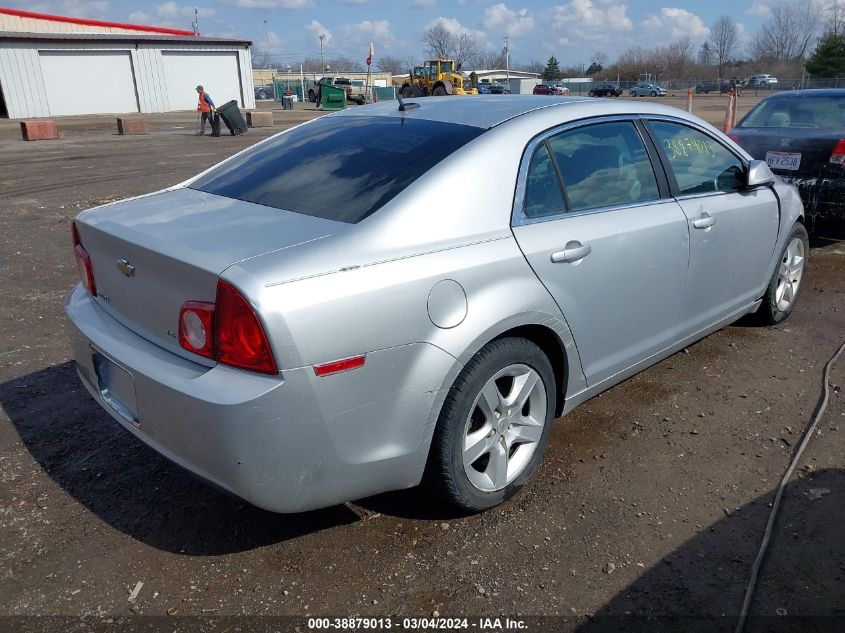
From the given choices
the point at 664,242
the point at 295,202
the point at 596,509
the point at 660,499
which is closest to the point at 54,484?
the point at 295,202

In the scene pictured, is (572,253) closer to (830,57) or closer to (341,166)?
(341,166)

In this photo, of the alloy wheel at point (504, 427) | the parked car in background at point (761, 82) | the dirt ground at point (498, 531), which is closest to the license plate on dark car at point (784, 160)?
the dirt ground at point (498, 531)

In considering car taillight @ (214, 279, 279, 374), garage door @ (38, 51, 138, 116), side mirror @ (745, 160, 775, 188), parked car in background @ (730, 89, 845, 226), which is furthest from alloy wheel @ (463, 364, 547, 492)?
garage door @ (38, 51, 138, 116)

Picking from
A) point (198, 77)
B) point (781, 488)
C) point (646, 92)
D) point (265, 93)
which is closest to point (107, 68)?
point (198, 77)

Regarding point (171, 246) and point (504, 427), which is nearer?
point (171, 246)

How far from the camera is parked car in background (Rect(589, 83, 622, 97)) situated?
60.4m

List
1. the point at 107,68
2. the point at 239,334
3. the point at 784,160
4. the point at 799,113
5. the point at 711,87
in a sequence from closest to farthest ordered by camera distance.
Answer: the point at 239,334 < the point at 784,160 < the point at 799,113 < the point at 107,68 < the point at 711,87

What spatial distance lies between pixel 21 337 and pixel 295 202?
3.16m

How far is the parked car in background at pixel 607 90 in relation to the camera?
198 feet

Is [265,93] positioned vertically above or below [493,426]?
below

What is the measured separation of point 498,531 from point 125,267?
1.82m

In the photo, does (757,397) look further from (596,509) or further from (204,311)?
(204,311)

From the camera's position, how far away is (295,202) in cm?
283

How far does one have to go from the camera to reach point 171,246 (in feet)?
8.00
